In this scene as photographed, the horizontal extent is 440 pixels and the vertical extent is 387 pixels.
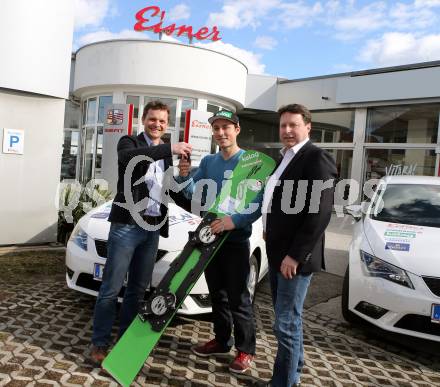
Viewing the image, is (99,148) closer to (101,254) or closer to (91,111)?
(91,111)

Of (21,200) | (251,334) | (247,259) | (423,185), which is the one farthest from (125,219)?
(21,200)

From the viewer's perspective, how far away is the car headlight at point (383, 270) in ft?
11.4

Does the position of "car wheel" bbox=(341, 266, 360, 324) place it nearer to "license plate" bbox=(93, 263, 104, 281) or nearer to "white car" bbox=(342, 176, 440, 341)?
"white car" bbox=(342, 176, 440, 341)

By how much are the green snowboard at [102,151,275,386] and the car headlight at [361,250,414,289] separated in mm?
1494

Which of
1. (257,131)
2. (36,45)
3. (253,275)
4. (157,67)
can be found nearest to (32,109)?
(36,45)

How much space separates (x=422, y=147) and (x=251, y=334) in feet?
36.5

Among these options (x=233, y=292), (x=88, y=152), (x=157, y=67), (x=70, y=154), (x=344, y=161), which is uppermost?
(x=157, y=67)

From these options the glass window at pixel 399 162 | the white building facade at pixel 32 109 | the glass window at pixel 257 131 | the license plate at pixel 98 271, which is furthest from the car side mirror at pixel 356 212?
the glass window at pixel 257 131

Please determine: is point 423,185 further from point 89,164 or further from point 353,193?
point 89,164

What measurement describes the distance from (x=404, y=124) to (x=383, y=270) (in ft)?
34.6

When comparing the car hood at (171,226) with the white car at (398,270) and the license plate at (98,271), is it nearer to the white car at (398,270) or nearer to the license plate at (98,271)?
the license plate at (98,271)

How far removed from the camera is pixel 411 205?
4.59 metres

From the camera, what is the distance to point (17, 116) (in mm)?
Answer: 6297

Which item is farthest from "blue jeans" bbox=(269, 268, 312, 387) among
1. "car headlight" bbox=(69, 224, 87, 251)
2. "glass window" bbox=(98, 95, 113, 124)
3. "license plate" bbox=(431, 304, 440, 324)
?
"glass window" bbox=(98, 95, 113, 124)
